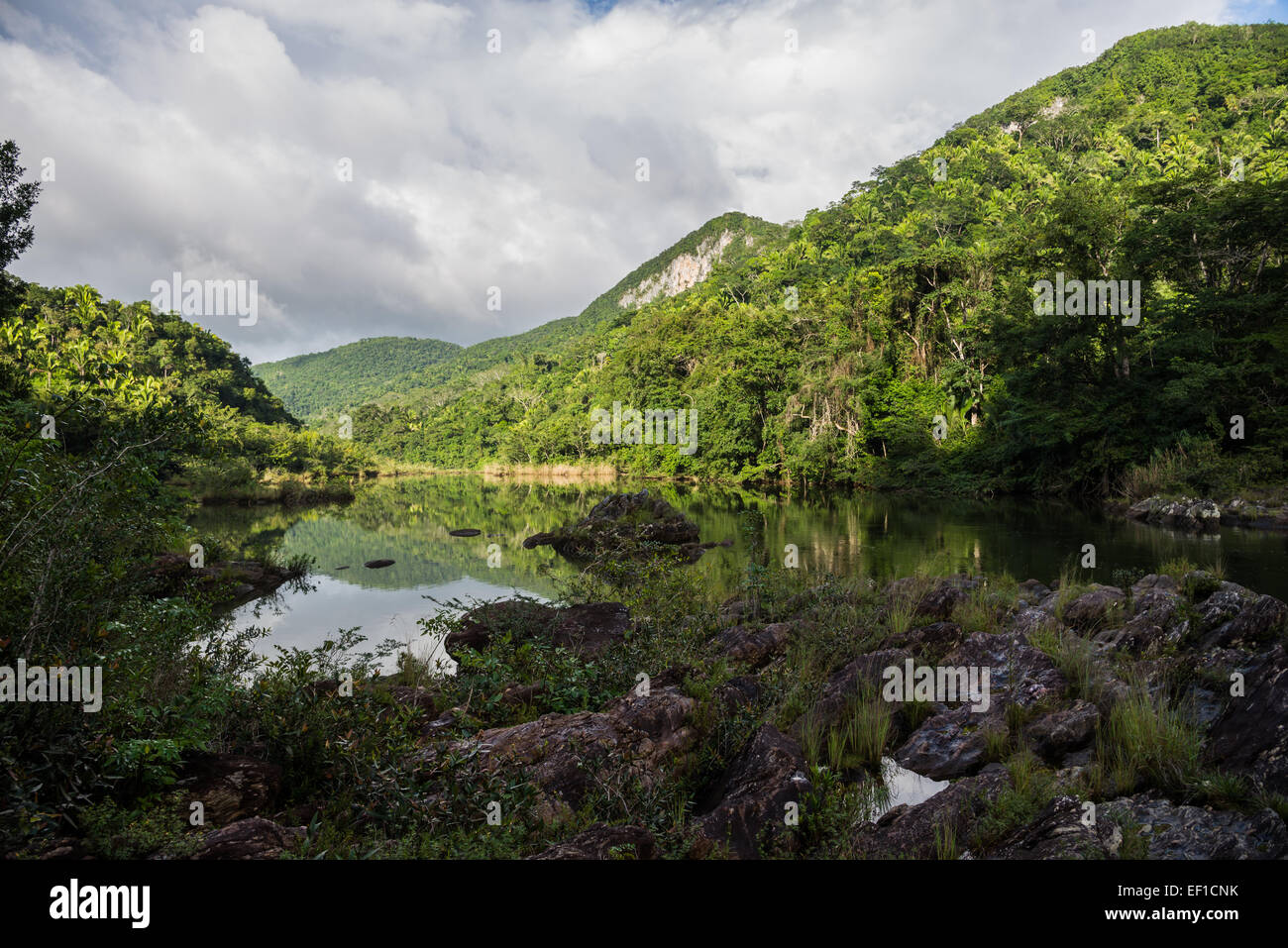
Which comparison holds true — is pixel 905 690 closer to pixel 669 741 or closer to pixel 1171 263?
pixel 669 741

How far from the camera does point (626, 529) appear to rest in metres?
19.2

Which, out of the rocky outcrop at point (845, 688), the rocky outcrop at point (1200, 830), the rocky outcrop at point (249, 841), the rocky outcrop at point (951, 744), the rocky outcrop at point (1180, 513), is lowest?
the rocky outcrop at point (951, 744)

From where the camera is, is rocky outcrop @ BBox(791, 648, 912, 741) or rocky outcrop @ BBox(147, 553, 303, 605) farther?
rocky outcrop @ BBox(147, 553, 303, 605)

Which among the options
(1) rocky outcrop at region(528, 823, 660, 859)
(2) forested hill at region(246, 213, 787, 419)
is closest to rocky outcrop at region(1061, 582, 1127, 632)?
(1) rocky outcrop at region(528, 823, 660, 859)

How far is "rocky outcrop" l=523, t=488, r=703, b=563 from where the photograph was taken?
19.3 m

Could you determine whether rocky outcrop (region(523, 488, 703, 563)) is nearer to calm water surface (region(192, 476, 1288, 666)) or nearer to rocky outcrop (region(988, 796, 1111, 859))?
calm water surface (region(192, 476, 1288, 666))

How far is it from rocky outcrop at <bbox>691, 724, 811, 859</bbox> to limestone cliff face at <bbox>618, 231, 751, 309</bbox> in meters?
160

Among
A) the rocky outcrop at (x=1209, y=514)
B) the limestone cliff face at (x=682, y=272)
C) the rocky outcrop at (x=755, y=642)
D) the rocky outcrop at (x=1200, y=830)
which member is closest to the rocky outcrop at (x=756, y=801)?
the rocky outcrop at (x=1200, y=830)

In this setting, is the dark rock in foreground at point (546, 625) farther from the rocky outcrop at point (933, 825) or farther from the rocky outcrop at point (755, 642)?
the rocky outcrop at point (933, 825)

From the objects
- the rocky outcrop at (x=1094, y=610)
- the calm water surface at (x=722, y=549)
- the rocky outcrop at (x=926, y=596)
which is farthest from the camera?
the calm water surface at (x=722, y=549)

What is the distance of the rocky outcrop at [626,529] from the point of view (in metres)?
19.3

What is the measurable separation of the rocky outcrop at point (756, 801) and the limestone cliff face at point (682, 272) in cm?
15996
